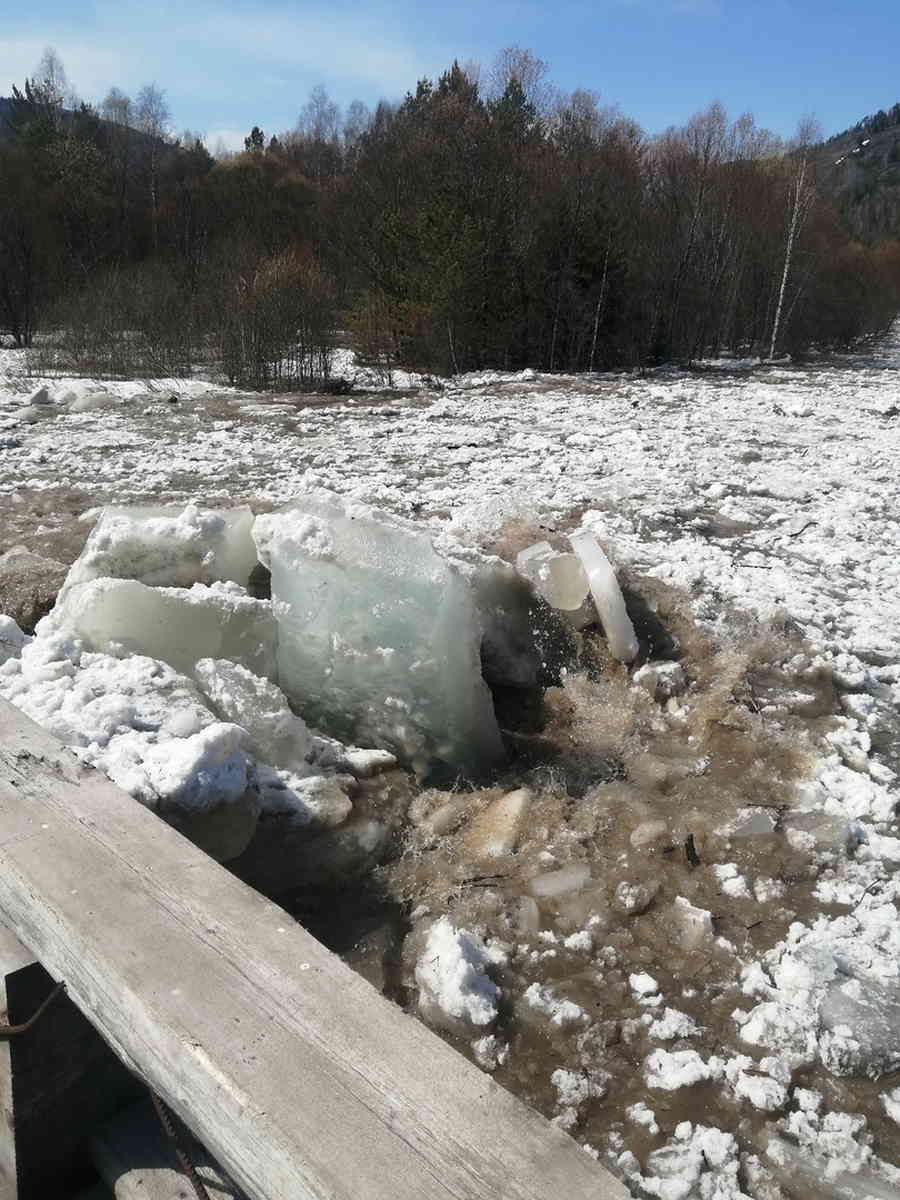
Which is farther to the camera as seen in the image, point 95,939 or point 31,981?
point 31,981

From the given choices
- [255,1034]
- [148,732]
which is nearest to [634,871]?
[148,732]

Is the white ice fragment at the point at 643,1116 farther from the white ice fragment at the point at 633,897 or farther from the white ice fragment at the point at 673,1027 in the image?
the white ice fragment at the point at 633,897

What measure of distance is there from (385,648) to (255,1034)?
7.13 ft

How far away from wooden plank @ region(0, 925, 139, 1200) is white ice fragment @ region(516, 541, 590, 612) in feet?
9.03

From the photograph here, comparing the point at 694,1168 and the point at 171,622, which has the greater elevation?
the point at 171,622

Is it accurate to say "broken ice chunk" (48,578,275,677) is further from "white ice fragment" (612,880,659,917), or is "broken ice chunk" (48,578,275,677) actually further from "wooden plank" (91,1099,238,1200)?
"wooden plank" (91,1099,238,1200)

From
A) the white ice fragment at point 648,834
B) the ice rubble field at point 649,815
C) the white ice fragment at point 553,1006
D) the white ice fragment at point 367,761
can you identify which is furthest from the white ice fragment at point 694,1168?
the white ice fragment at point 367,761

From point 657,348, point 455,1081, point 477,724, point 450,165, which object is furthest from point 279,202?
point 455,1081

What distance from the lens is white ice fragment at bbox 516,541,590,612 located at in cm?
406

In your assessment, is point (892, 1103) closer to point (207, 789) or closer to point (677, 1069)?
point (677, 1069)

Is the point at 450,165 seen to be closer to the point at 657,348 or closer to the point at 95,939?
the point at 657,348

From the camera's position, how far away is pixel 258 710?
10.2 ft

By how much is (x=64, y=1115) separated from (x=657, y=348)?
65.5 ft

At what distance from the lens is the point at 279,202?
3098cm
